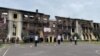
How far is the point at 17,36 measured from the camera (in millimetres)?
91875

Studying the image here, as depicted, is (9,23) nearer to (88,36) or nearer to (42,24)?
(42,24)

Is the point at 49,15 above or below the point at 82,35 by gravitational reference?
above

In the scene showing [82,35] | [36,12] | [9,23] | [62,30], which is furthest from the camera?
[82,35]

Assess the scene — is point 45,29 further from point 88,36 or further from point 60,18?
point 88,36

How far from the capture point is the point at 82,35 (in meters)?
117

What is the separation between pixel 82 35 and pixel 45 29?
2144cm

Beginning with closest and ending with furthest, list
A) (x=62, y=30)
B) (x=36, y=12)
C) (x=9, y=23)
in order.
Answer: (x=9, y=23) < (x=36, y=12) < (x=62, y=30)

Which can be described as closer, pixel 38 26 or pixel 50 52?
pixel 50 52

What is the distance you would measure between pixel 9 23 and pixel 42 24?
1303 centimetres

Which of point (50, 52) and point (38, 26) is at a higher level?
point (38, 26)

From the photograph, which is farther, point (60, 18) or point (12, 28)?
point (60, 18)

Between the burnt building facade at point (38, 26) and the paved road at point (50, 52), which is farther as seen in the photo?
the burnt building facade at point (38, 26)

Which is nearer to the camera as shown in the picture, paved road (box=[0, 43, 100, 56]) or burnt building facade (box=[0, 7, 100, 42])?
paved road (box=[0, 43, 100, 56])

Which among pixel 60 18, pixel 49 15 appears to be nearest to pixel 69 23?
pixel 60 18
